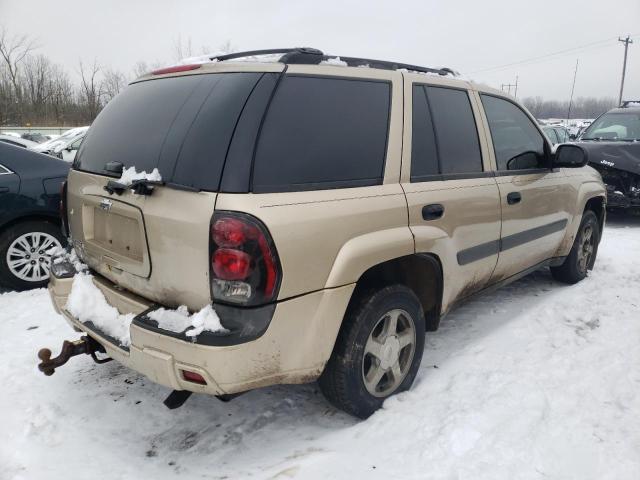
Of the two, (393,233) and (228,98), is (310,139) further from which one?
(393,233)

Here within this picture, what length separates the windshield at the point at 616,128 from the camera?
8.65 meters

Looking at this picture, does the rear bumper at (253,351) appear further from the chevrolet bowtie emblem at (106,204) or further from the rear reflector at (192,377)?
the chevrolet bowtie emblem at (106,204)

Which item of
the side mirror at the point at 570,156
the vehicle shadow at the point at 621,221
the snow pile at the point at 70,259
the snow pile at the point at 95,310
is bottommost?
the vehicle shadow at the point at 621,221

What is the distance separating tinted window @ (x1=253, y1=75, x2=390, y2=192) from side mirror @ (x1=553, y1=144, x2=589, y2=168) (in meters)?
2.03

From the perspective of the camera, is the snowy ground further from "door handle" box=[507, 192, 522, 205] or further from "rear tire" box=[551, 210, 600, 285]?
"rear tire" box=[551, 210, 600, 285]

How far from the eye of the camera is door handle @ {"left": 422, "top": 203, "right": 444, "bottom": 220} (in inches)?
109

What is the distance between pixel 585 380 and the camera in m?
2.99

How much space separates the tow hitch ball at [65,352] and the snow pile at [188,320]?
69cm

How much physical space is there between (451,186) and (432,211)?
12.1 inches

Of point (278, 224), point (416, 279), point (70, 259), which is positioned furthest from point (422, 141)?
point (70, 259)

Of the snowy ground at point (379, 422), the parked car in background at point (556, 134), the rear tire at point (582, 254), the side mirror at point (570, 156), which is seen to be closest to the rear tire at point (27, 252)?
Answer: the snowy ground at point (379, 422)

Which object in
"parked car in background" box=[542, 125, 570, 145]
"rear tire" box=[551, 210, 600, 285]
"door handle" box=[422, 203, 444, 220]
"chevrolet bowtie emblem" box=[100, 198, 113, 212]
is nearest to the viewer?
"chevrolet bowtie emblem" box=[100, 198, 113, 212]

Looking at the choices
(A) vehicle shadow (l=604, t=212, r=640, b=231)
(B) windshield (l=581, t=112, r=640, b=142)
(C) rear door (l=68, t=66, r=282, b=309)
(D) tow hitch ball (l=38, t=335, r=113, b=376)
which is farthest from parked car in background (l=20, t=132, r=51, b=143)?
(D) tow hitch ball (l=38, t=335, r=113, b=376)

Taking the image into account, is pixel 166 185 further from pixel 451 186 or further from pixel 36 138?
pixel 36 138
